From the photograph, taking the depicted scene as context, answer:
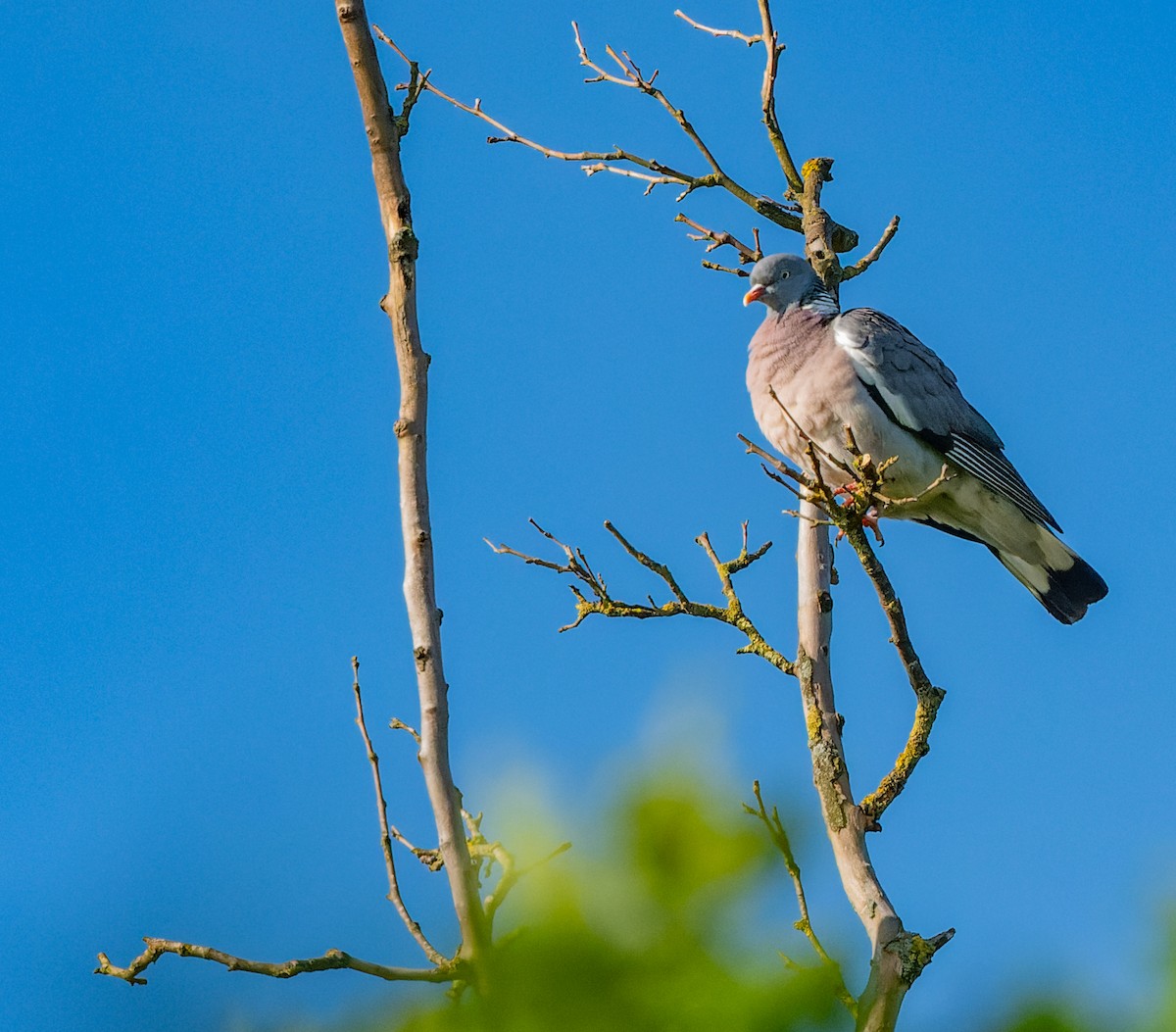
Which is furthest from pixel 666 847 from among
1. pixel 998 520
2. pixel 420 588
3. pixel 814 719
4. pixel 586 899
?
pixel 998 520

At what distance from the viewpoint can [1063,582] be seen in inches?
206

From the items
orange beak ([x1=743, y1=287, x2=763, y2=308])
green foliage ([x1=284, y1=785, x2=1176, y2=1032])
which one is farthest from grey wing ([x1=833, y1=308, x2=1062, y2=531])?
green foliage ([x1=284, y1=785, x2=1176, y2=1032])

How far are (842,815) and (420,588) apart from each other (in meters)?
1.47

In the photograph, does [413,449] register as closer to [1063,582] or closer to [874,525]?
[874,525]

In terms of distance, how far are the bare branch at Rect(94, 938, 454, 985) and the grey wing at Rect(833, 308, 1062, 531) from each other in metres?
3.18

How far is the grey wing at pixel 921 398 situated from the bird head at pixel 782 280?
0.24 m

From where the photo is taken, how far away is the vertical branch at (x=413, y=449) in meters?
2.49

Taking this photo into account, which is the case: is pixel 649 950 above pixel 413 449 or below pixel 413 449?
below

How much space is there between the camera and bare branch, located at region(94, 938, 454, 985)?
2332 millimetres

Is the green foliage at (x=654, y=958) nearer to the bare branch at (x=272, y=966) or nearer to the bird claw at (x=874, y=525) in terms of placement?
the bare branch at (x=272, y=966)

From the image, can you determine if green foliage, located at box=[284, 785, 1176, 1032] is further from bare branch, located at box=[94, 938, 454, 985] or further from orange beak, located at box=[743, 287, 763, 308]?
orange beak, located at box=[743, 287, 763, 308]

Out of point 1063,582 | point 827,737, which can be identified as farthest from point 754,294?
point 827,737

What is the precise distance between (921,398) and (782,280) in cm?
72

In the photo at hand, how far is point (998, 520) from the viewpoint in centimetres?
525
